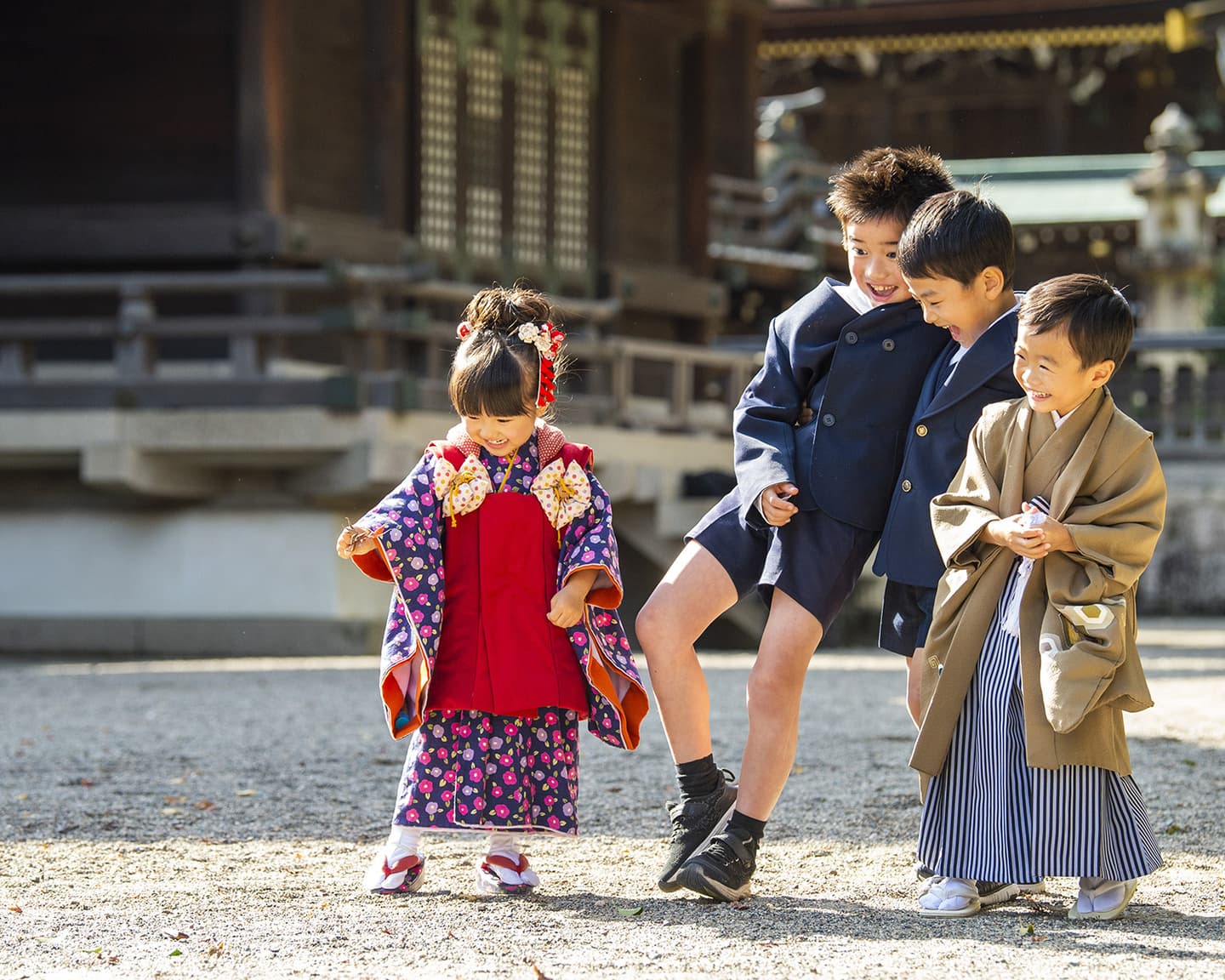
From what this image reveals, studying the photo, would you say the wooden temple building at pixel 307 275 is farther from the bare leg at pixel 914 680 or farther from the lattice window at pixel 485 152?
the bare leg at pixel 914 680

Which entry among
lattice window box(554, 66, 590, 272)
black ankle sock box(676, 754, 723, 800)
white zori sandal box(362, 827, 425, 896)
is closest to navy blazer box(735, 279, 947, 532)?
black ankle sock box(676, 754, 723, 800)

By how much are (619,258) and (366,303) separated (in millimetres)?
3388

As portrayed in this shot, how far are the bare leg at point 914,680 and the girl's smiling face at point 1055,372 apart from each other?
1.84 ft

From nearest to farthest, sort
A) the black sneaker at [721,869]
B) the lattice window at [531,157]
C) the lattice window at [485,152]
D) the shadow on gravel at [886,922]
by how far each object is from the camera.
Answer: the shadow on gravel at [886,922] → the black sneaker at [721,869] → the lattice window at [485,152] → the lattice window at [531,157]

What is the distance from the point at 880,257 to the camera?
141 inches

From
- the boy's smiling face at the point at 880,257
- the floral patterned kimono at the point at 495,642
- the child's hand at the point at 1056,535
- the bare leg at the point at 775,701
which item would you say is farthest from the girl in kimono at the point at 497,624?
the child's hand at the point at 1056,535

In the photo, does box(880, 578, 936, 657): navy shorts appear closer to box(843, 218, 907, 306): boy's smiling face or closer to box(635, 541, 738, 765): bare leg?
box(635, 541, 738, 765): bare leg

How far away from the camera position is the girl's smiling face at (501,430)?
3605mm

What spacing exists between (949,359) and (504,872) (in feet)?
4.43

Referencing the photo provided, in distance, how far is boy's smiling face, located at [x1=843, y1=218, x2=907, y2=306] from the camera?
357 centimetres

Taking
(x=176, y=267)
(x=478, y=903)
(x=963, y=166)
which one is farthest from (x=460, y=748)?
(x=963, y=166)

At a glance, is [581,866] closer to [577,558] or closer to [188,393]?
[577,558]

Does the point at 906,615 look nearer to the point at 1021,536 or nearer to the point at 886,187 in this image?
the point at 1021,536

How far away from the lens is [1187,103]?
756 inches
